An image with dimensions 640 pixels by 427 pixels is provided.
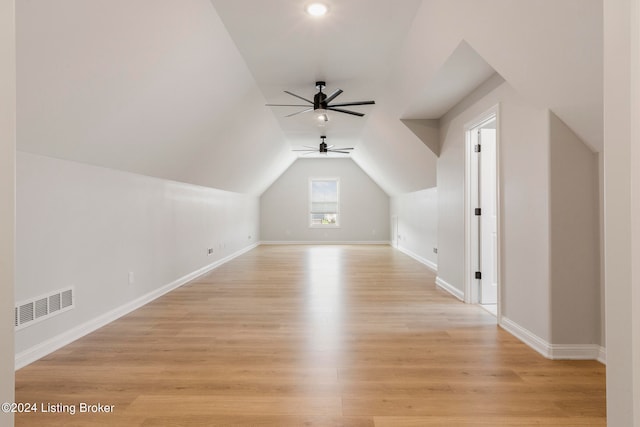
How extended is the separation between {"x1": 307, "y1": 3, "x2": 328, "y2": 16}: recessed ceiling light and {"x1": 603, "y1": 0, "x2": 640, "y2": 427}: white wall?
95.4 inches

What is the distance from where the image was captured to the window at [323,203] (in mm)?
12375

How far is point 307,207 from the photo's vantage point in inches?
486

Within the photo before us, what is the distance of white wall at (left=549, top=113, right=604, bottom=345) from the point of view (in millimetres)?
2748

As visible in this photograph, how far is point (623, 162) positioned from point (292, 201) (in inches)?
449

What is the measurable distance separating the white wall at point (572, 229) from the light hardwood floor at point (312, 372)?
1.03 feet

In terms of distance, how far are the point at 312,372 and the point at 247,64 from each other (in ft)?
11.5

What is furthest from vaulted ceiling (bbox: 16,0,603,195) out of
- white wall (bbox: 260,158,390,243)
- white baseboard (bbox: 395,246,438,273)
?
white wall (bbox: 260,158,390,243)

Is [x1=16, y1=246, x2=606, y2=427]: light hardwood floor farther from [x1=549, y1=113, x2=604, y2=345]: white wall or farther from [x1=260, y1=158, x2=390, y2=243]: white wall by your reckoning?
[x1=260, y1=158, x2=390, y2=243]: white wall

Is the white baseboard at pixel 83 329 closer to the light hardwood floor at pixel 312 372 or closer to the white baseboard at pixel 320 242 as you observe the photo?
the light hardwood floor at pixel 312 372

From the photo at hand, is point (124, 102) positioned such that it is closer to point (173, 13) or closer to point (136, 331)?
point (173, 13)

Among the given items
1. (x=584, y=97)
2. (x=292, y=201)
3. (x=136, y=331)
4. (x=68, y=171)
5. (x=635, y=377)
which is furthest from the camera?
(x=292, y=201)

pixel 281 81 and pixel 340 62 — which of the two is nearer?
pixel 340 62

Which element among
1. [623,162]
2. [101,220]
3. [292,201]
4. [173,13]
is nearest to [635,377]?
[623,162]

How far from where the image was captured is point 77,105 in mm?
2678
